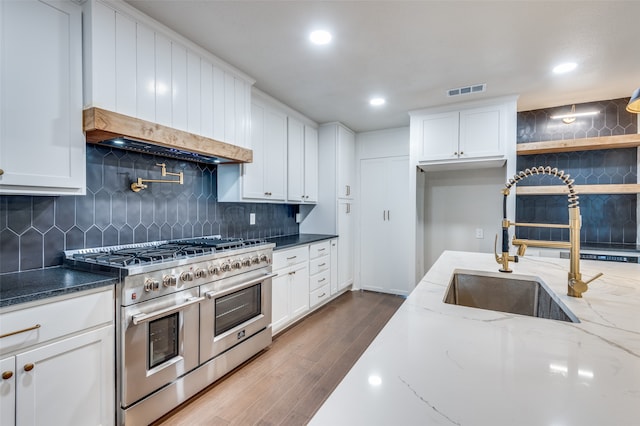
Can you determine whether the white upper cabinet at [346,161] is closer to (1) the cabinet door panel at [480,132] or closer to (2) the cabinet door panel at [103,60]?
(1) the cabinet door panel at [480,132]

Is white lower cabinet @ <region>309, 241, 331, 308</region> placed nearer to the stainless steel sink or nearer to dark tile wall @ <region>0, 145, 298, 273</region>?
dark tile wall @ <region>0, 145, 298, 273</region>

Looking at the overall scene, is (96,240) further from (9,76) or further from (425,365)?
(425,365)

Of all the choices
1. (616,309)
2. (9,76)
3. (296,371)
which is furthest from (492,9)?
(296,371)

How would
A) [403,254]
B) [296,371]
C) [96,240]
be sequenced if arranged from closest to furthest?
[96,240] < [296,371] < [403,254]

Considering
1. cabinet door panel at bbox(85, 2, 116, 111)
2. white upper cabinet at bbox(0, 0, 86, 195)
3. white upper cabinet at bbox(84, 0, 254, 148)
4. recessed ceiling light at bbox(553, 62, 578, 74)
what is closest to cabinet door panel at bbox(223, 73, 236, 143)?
white upper cabinet at bbox(84, 0, 254, 148)

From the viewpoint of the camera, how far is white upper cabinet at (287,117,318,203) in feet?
11.4

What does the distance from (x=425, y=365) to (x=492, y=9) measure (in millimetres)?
2047

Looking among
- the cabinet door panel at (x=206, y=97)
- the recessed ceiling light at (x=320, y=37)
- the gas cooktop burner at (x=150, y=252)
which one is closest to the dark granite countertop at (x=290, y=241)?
the gas cooktop burner at (x=150, y=252)

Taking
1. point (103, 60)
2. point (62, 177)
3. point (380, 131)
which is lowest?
point (62, 177)

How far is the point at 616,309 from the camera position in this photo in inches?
40.1

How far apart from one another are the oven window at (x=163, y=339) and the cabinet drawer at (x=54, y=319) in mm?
275

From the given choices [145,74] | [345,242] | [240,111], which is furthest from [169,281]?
[345,242]

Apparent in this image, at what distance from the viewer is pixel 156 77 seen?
1.93 m

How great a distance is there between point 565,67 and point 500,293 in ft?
6.99
